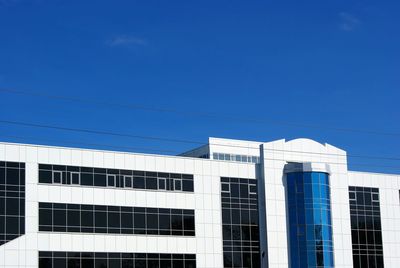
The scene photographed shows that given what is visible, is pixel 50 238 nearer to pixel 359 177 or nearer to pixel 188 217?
pixel 188 217

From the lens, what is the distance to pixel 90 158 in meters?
61.8

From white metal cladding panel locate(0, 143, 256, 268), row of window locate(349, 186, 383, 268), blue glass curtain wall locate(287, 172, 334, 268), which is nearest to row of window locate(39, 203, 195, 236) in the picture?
white metal cladding panel locate(0, 143, 256, 268)

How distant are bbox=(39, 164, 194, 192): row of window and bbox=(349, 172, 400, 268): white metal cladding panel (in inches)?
736

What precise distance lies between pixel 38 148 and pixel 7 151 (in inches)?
96.9

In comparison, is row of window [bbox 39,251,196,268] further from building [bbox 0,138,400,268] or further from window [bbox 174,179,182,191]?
window [bbox 174,179,182,191]

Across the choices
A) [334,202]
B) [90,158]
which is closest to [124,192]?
[90,158]

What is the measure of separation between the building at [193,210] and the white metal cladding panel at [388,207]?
112 mm

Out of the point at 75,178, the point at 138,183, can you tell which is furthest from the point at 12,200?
the point at 138,183

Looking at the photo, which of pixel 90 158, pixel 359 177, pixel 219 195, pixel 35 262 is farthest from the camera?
pixel 359 177

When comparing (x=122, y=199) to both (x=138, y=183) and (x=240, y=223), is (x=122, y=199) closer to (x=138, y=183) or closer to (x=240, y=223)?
(x=138, y=183)

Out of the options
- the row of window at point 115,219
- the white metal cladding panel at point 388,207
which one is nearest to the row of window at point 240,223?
the row of window at point 115,219

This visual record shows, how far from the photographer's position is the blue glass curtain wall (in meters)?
67.7

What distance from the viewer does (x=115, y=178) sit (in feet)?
205

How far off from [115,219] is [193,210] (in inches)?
287
